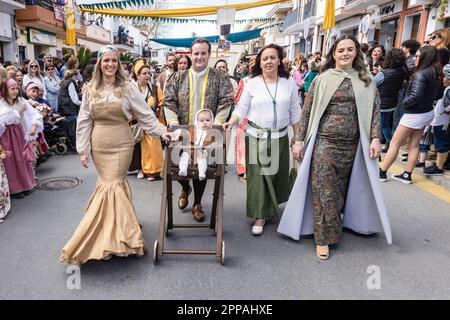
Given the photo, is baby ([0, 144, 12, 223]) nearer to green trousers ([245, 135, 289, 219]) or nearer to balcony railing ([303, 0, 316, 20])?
green trousers ([245, 135, 289, 219])

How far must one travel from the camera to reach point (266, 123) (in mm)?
3568

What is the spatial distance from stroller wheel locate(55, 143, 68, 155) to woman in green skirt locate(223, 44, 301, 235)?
16.2ft

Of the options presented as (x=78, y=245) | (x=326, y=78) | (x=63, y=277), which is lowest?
(x=63, y=277)

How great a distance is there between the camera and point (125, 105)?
3.09 metres

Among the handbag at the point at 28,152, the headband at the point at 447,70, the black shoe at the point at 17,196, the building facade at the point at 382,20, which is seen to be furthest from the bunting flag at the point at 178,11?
the black shoe at the point at 17,196

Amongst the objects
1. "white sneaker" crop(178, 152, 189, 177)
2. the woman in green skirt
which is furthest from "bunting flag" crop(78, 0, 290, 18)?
"white sneaker" crop(178, 152, 189, 177)

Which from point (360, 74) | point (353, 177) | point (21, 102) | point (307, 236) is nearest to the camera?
point (360, 74)

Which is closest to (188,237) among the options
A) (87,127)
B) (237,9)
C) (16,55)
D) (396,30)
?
(87,127)

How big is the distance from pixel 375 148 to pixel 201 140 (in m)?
1.53

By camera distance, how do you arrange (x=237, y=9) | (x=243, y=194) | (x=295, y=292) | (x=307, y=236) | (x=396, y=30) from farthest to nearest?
(x=396, y=30) → (x=237, y=9) → (x=243, y=194) → (x=307, y=236) → (x=295, y=292)

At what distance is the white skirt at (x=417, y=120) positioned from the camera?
16.1 feet

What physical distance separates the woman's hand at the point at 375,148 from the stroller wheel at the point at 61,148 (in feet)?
19.9

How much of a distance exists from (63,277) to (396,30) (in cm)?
1452

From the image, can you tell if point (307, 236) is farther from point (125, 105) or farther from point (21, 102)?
point (21, 102)
